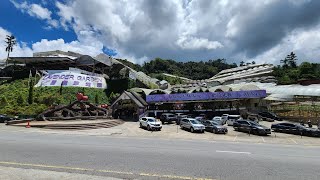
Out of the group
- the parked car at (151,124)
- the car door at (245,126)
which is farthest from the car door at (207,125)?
the parked car at (151,124)

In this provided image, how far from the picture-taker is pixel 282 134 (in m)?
36.6

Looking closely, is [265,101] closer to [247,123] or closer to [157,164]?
[247,123]

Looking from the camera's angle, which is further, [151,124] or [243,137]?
[151,124]

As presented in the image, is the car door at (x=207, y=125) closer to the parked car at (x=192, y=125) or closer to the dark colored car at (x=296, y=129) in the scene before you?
the parked car at (x=192, y=125)

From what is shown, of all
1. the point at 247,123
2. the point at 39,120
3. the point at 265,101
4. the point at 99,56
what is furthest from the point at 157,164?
the point at 99,56

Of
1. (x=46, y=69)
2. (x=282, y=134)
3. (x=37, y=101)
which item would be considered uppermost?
(x=46, y=69)

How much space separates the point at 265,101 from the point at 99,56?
49.0 m

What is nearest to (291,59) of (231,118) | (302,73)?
(302,73)

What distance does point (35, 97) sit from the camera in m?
67.3

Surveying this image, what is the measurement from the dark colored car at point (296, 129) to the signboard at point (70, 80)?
53033mm

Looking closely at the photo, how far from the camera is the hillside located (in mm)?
57375

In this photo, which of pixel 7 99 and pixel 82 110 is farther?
pixel 7 99

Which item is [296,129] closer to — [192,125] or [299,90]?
[192,125]

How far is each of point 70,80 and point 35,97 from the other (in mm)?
12431
